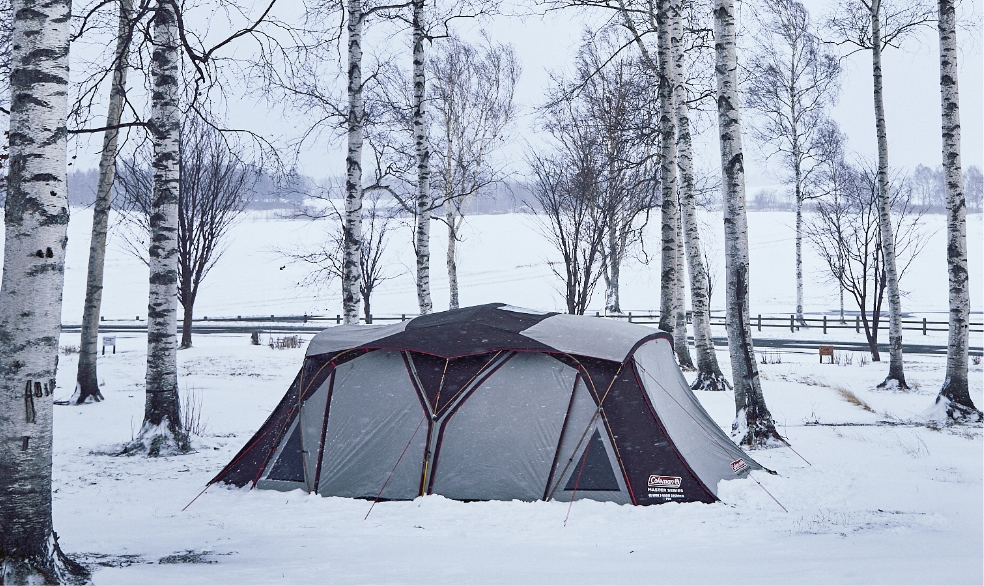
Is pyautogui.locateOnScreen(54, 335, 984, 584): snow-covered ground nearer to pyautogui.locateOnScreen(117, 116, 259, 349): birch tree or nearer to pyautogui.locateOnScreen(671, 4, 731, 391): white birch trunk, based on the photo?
pyautogui.locateOnScreen(671, 4, 731, 391): white birch trunk

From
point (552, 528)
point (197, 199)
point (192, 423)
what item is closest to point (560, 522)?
point (552, 528)

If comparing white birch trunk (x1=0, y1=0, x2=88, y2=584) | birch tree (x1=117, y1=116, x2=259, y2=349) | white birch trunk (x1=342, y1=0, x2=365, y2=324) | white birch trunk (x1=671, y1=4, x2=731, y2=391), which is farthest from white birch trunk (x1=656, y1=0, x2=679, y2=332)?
birch tree (x1=117, y1=116, x2=259, y2=349)

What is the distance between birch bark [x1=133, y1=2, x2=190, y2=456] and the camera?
8.03m

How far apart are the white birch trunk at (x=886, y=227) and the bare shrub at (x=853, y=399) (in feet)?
3.38

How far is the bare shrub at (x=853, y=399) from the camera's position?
1091 centimetres

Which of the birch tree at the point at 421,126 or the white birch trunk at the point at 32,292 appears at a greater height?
the birch tree at the point at 421,126

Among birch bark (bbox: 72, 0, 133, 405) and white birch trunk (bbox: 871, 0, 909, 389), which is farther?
white birch trunk (bbox: 871, 0, 909, 389)

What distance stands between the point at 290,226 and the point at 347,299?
55.5 metres

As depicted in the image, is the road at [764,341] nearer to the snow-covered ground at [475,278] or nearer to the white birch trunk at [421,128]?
the snow-covered ground at [475,278]

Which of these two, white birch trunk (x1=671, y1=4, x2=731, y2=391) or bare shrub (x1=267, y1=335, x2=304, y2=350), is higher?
white birch trunk (x1=671, y1=4, x2=731, y2=391)

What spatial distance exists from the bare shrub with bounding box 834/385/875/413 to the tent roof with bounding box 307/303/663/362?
593cm

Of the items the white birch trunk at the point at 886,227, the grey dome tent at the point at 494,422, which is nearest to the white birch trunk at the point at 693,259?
the white birch trunk at the point at 886,227

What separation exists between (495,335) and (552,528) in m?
1.76

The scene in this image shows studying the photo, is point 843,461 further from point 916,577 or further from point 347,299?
point 347,299
